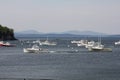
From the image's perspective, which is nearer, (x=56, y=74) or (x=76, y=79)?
(x=76, y=79)

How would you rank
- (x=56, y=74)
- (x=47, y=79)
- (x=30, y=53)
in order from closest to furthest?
(x=47, y=79), (x=56, y=74), (x=30, y=53)

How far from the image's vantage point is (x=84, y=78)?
6425 centimetres

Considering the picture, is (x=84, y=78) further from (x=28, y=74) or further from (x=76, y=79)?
(x=28, y=74)

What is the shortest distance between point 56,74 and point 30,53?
66.8 meters

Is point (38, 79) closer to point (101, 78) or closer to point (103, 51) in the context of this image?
point (101, 78)

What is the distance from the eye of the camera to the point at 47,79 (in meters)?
61.2

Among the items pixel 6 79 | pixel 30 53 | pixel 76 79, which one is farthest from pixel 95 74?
pixel 30 53

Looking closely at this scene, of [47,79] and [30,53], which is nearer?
[47,79]

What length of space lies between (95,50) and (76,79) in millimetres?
78206

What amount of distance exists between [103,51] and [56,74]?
71.2 metres

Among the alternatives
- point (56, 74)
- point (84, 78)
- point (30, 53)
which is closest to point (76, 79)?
point (84, 78)

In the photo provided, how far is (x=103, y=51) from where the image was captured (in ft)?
457

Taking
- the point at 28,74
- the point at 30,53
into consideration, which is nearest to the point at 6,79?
the point at 28,74

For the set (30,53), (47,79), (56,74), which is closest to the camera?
(47,79)
